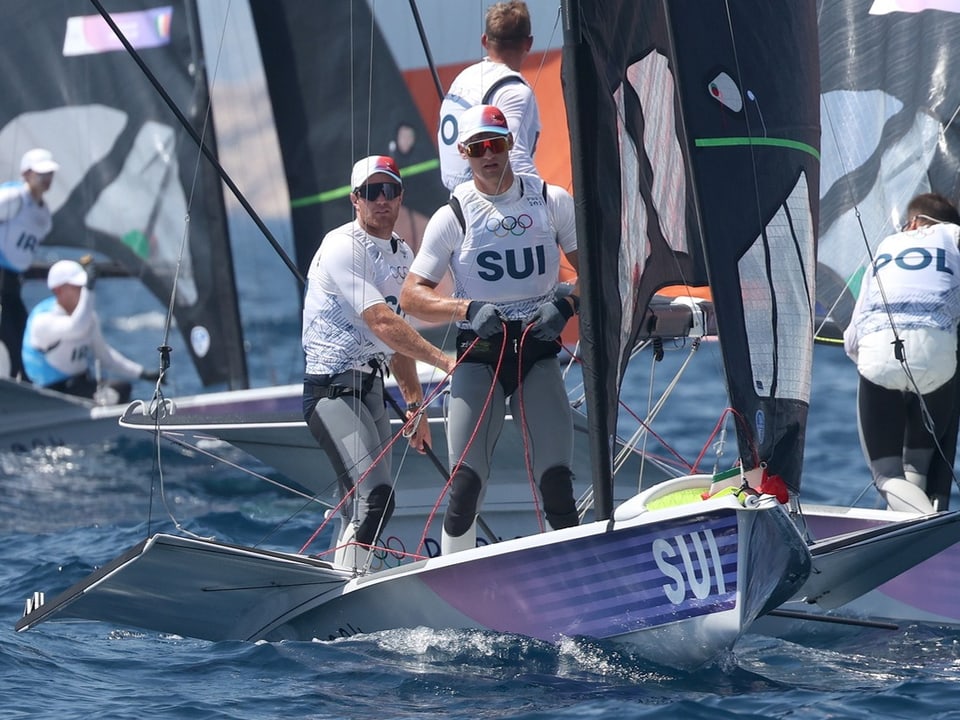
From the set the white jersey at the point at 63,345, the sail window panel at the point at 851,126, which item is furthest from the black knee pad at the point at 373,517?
the white jersey at the point at 63,345

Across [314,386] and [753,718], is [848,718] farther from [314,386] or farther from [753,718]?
[314,386]

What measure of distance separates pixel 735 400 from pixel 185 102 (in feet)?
20.5

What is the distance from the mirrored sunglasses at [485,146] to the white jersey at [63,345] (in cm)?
544

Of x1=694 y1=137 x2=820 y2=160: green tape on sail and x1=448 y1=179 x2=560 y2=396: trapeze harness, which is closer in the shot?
x1=694 y1=137 x2=820 y2=160: green tape on sail

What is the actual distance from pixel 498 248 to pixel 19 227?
244 inches

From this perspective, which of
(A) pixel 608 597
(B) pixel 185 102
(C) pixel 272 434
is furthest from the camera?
(B) pixel 185 102

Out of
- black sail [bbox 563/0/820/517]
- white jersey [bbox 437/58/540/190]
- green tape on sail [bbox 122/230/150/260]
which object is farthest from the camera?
green tape on sail [bbox 122/230/150/260]

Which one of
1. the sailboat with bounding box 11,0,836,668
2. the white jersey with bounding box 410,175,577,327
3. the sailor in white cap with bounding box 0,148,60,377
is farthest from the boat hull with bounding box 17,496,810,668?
the sailor in white cap with bounding box 0,148,60,377

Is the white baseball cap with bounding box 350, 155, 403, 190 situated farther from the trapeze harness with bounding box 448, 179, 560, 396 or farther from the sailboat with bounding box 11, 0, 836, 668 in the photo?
the sailboat with bounding box 11, 0, 836, 668

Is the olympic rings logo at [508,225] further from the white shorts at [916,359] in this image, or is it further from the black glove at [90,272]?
the black glove at [90,272]

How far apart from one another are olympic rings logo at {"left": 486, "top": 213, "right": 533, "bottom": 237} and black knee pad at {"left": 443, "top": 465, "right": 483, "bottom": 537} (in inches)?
28.6

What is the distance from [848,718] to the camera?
4301 mm

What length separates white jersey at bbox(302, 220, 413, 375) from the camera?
215 inches

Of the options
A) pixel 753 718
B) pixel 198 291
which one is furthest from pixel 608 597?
pixel 198 291
